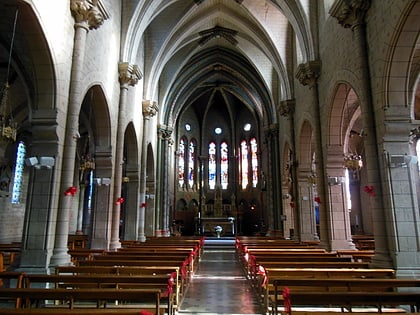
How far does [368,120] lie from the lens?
9641 mm

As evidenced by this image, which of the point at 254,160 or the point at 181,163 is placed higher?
the point at 254,160

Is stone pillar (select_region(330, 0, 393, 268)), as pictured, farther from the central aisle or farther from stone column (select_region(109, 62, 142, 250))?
stone column (select_region(109, 62, 142, 250))

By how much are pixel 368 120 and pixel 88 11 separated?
9366 mm

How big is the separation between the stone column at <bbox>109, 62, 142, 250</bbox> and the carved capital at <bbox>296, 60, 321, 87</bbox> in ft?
26.6

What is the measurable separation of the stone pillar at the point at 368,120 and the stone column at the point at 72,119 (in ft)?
26.9

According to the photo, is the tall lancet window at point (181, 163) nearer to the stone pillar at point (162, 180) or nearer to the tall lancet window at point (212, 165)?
the tall lancet window at point (212, 165)

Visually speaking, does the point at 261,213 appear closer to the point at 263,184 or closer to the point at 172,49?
the point at 263,184

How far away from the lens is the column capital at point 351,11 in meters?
9.98

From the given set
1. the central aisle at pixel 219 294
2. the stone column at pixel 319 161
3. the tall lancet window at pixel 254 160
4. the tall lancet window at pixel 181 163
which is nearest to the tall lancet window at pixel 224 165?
the tall lancet window at pixel 254 160

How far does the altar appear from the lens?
34.3m

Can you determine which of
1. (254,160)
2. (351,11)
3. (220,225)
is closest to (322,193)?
(351,11)

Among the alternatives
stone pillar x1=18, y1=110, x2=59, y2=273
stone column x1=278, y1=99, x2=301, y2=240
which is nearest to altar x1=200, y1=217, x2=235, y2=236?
stone column x1=278, y1=99, x2=301, y2=240

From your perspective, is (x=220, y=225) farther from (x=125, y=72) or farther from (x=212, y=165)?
(x=125, y=72)

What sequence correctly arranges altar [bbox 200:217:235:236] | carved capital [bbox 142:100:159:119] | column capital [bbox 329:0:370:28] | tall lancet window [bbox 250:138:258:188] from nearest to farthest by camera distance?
column capital [bbox 329:0:370:28]
carved capital [bbox 142:100:159:119]
altar [bbox 200:217:235:236]
tall lancet window [bbox 250:138:258:188]
